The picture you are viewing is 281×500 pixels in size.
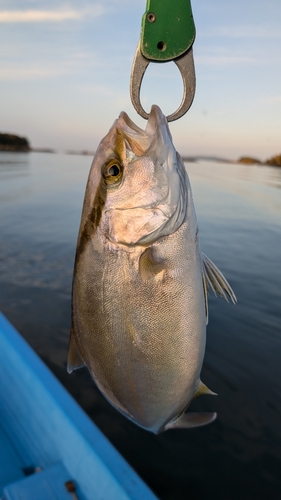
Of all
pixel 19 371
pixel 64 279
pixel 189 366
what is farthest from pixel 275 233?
pixel 189 366

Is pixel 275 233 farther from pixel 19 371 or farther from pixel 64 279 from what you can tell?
A: pixel 19 371

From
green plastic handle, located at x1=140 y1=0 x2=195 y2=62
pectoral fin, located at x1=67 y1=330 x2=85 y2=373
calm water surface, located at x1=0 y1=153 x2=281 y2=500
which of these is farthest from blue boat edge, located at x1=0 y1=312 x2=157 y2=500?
green plastic handle, located at x1=140 y1=0 x2=195 y2=62

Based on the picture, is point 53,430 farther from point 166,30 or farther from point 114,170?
point 166,30

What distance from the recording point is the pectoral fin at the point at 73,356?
1585mm

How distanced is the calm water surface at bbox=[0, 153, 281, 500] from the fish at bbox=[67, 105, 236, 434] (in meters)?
2.46

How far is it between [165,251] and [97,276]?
0.30m

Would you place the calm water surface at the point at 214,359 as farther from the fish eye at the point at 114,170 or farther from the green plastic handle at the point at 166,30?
the green plastic handle at the point at 166,30

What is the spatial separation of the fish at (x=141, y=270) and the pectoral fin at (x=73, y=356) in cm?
7

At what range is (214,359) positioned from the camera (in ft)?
16.8

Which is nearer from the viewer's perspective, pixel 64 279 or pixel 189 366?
pixel 189 366

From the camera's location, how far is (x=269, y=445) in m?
3.78

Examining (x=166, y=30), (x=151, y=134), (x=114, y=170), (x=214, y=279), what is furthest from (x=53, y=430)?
(x=166, y=30)

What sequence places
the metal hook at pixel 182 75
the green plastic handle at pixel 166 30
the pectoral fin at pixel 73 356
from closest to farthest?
1. the green plastic handle at pixel 166 30
2. the metal hook at pixel 182 75
3. the pectoral fin at pixel 73 356

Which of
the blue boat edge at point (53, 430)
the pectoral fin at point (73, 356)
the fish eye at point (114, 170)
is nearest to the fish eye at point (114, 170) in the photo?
the fish eye at point (114, 170)
